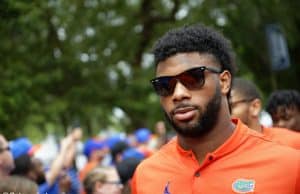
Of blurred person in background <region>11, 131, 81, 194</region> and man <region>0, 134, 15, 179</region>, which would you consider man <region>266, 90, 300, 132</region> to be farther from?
man <region>0, 134, 15, 179</region>

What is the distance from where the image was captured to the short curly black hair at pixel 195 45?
11.3 ft

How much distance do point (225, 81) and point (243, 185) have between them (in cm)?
55

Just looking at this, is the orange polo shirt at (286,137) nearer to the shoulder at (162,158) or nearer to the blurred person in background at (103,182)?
the shoulder at (162,158)

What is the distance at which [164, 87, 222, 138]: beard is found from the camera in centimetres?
331

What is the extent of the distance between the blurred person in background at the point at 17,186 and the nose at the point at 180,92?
3.60 feet

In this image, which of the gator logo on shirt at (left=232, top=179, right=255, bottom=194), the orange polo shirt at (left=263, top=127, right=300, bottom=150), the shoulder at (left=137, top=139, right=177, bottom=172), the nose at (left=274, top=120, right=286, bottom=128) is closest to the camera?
the gator logo on shirt at (left=232, top=179, right=255, bottom=194)

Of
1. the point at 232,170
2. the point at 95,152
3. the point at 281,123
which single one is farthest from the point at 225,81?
the point at 95,152

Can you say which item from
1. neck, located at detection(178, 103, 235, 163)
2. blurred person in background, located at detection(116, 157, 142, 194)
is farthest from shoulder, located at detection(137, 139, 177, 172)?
blurred person in background, located at detection(116, 157, 142, 194)

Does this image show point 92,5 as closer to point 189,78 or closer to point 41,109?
point 41,109

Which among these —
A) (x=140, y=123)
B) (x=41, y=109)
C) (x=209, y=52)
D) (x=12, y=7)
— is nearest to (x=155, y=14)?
(x=140, y=123)

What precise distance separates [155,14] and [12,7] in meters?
9.68

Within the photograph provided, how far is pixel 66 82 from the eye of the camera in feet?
47.6

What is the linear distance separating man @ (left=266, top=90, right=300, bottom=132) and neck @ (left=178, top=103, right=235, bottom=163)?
8.41ft

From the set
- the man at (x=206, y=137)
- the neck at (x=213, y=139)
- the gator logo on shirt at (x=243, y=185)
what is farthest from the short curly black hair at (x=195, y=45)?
the gator logo on shirt at (x=243, y=185)
